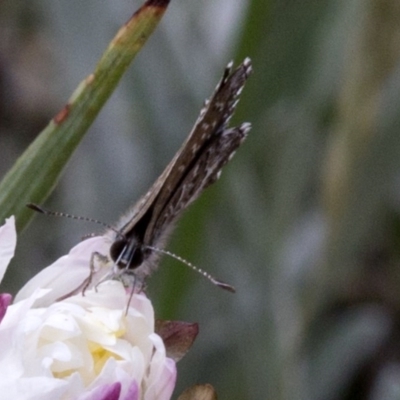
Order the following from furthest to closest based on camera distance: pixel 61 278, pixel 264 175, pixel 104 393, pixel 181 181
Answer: pixel 264 175
pixel 181 181
pixel 61 278
pixel 104 393

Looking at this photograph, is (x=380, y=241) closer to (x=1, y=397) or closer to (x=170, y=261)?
(x=170, y=261)

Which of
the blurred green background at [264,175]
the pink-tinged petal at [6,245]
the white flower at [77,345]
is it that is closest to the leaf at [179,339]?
the white flower at [77,345]

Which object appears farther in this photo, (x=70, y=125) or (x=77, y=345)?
(x=70, y=125)

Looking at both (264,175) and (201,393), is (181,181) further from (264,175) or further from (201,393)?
(264,175)

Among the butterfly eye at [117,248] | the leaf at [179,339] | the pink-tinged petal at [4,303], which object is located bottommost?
the pink-tinged petal at [4,303]

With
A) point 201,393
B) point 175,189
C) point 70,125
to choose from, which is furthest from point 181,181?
point 201,393

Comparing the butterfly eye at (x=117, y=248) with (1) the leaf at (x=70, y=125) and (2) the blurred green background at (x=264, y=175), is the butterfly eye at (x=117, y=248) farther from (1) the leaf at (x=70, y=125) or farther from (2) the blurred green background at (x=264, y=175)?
(2) the blurred green background at (x=264, y=175)

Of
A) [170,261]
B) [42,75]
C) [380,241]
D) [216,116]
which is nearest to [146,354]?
[216,116]

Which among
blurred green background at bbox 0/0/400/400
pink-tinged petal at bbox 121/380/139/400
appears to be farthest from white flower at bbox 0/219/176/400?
blurred green background at bbox 0/0/400/400
